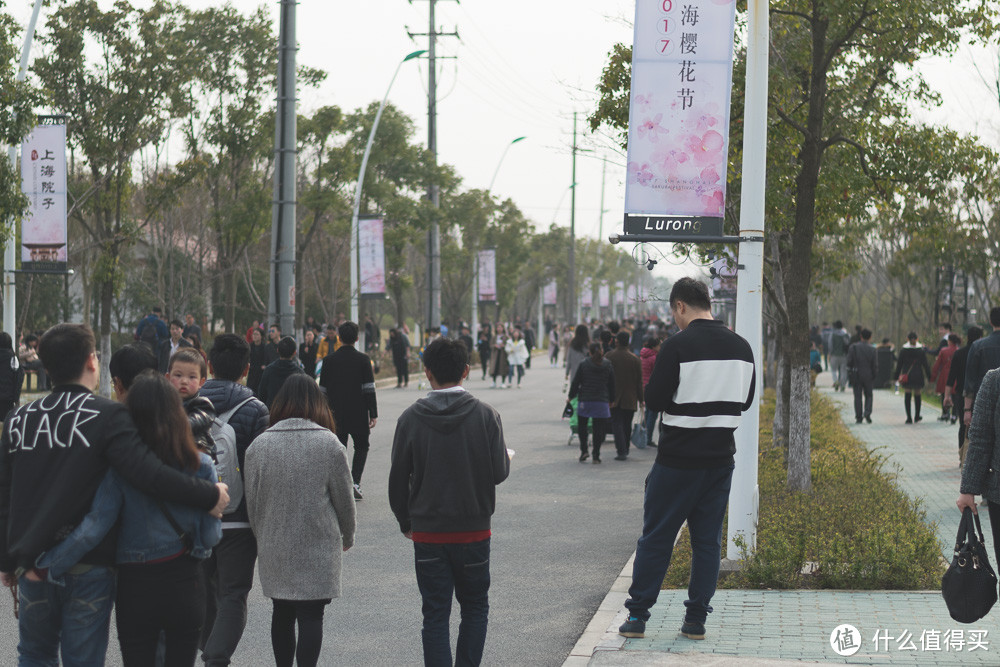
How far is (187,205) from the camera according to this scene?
36.6 meters

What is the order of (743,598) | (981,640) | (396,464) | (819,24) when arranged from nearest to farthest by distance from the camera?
(396,464)
(981,640)
(743,598)
(819,24)

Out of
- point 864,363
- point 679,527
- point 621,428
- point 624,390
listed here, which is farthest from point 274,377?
point 864,363

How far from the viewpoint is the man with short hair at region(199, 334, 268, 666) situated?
17.8 feet

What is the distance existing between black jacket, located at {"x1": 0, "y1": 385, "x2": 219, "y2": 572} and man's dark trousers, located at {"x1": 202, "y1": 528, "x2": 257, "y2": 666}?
4.79ft

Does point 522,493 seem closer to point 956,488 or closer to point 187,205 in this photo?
point 956,488

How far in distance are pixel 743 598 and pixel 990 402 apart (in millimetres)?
2621

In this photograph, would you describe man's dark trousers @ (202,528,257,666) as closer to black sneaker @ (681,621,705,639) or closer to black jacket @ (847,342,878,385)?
black sneaker @ (681,621,705,639)

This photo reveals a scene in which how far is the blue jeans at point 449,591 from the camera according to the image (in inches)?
205

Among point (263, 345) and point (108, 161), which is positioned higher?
point (108, 161)

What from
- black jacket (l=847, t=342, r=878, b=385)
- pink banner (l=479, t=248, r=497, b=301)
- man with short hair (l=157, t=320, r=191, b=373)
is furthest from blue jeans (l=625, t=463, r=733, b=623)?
pink banner (l=479, t=248, r=497, b=301)

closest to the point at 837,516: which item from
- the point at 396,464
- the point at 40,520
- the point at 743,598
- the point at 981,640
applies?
the point at 743,598

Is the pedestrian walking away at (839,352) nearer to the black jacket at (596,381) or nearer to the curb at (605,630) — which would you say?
the black jacket at (596,381)

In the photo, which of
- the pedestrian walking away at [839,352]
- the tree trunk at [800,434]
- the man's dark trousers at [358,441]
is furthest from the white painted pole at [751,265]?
the pedestrian walking away at [839,352]

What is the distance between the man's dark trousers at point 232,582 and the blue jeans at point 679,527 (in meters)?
1.96
